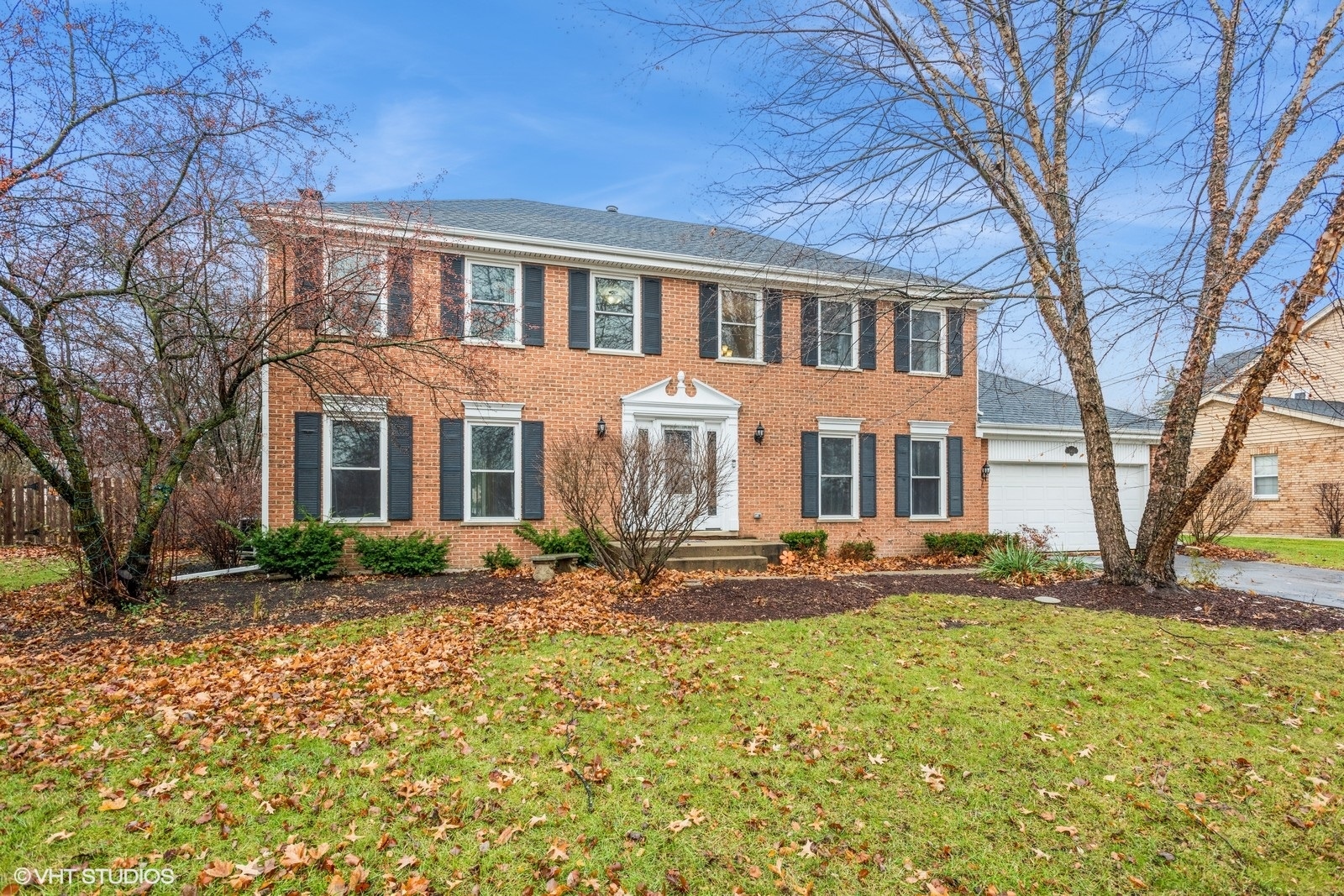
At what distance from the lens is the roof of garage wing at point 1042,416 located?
1393 centimetres

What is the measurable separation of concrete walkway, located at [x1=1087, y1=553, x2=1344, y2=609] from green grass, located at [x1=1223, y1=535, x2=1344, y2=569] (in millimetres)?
830

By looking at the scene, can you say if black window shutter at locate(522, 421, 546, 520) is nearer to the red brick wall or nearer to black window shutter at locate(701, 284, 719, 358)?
the red brick wall

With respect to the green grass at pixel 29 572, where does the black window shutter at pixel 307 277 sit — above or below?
above

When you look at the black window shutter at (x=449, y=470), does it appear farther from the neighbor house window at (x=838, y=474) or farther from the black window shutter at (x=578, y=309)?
the neighbor house window at (x=838, y=474)

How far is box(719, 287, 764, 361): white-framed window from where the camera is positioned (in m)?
12.4

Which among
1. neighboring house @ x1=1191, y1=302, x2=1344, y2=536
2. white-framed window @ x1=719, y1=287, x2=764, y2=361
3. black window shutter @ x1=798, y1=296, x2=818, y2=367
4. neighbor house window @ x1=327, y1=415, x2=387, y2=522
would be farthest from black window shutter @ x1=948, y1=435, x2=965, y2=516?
neighbor house window @ x1=327, y1=415, x2=387, y2=522

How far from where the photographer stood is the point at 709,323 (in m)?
12.2

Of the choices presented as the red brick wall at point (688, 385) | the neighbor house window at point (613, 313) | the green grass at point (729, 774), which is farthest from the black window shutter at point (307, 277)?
the neighbor house window at point (613, 313)

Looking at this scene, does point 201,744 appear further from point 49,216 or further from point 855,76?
point 855,76

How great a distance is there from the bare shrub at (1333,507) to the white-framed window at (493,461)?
2074cm

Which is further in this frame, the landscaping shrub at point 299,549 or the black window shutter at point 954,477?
the black window shutter at point 954,477

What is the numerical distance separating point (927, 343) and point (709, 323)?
4.67m

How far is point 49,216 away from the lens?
253 inches

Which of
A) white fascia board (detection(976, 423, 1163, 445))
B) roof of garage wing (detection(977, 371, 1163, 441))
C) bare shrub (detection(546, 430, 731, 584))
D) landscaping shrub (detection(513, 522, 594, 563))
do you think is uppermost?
roof of garage wing (detection(977, 371, 1163, 441))
